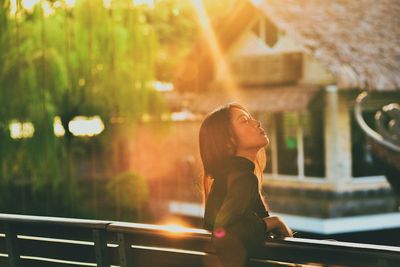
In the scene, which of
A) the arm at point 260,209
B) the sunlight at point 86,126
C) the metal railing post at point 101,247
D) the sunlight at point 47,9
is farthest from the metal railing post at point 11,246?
the sunlight at point 86,126

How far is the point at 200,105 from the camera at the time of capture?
52.9 feet

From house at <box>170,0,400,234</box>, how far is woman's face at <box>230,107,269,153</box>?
1056 cm

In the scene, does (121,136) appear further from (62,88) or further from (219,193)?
(219,193)

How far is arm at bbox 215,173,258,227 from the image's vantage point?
7.36ft

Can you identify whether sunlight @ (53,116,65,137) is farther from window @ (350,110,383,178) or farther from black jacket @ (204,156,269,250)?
black jacket @ (204,156,269,250)

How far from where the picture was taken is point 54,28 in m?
14.0

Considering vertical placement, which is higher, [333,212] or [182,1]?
[182,1]

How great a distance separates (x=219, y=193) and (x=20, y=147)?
10875 millimetres

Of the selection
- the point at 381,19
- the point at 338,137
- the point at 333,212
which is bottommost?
the point at 333,212

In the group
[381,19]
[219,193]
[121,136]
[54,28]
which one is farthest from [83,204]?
[219,193]

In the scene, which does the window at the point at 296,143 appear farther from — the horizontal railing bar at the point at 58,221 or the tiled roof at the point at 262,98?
the horizontal railing bar at the point at 58,221

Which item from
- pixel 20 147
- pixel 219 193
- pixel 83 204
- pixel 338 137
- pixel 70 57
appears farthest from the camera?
pixel 83 204

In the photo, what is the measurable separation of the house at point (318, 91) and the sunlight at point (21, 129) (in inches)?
183

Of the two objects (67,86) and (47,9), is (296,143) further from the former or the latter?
(47,9)
